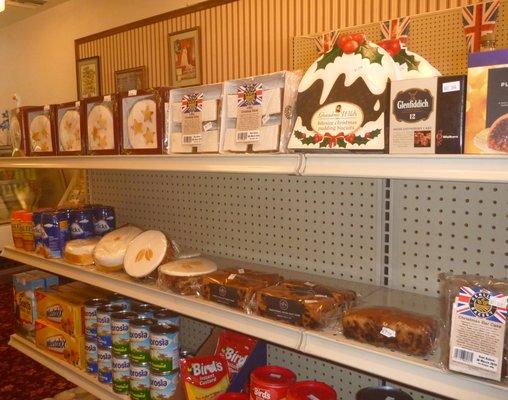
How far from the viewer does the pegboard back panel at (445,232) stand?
4.24 feet

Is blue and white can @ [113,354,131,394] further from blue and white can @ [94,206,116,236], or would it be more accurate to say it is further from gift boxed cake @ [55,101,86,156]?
gift boxed cake @ [55,101,86,156]

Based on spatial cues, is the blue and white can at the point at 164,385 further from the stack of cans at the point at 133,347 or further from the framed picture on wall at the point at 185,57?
the framed picture on wall at the point at 185,57

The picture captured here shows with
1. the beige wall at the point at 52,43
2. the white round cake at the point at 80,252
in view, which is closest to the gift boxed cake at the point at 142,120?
the white round cake at the point at 80,252

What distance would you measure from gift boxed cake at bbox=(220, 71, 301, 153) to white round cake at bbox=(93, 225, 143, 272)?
0.74 m

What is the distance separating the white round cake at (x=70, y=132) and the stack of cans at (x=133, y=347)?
73 centimetres

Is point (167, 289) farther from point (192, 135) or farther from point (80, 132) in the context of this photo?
point (80, 132)

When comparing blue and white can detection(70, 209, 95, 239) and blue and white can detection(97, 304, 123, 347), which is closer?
blue and white can detection(97, 304, 123, 347)

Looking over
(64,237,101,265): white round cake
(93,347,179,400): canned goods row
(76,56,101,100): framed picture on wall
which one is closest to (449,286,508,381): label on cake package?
(93,347,179,400): canned goods row

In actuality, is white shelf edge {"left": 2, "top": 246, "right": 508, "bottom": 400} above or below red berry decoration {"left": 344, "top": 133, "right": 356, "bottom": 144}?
below

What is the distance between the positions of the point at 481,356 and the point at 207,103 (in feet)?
3.60

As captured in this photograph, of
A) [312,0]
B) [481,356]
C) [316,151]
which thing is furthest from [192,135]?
[312,0]

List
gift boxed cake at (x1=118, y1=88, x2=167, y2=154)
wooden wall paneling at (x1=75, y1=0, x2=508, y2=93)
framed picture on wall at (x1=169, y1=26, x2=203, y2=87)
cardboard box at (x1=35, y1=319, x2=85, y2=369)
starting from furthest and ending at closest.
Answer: framed picture on wall at (x1=169, y1=26, x2=203, y2=87) < wooden wall paneling at (x1=75, y1=0, x2=508, y2=93) < cardboard box at (x1=35, y1=319, x2=85, y2=369) < gift boxed cake at (x1=118, y1=88, x2=167, y2=154)

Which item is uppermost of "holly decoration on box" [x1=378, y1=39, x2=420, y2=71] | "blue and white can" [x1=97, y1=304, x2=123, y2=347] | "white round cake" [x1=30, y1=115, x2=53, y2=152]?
"holly decoration on box" [x1=378, y1=39, x2=420, y2=71]

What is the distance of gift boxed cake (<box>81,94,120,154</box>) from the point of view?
189 centimetres
